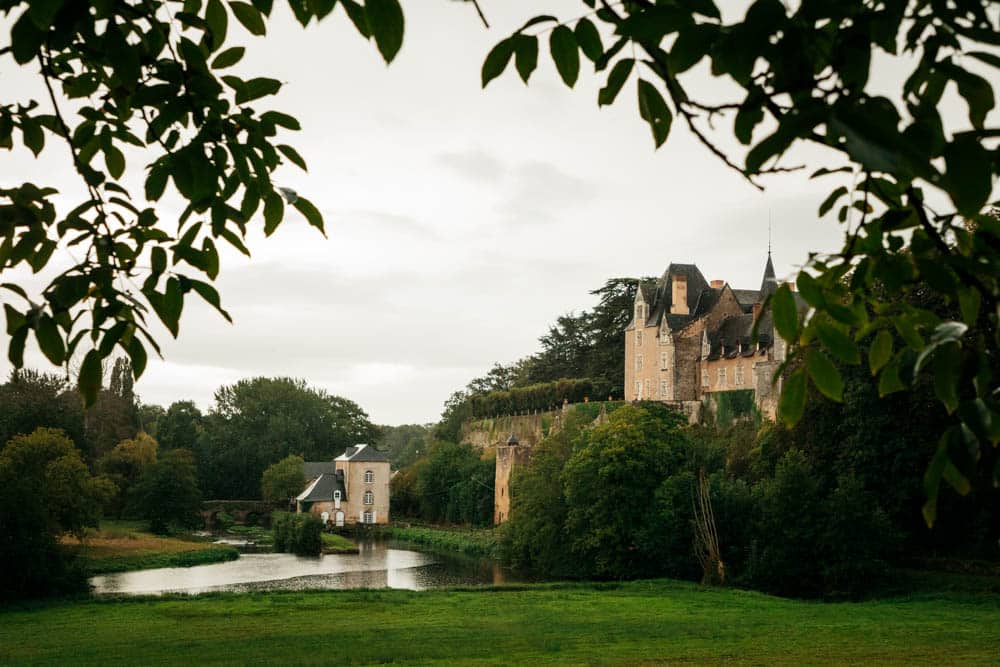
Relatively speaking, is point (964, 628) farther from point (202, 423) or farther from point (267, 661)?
point (202, 423)

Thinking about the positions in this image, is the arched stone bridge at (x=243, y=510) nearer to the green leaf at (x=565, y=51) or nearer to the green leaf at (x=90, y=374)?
the green leaf at (x=90, y=374)

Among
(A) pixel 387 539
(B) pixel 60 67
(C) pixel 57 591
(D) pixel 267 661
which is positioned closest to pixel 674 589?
(D) pixel 267 661

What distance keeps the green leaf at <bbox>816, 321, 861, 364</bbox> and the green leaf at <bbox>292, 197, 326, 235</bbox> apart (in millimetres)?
1272

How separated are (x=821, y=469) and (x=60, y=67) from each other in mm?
26900

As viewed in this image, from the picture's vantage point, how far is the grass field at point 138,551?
3416cm

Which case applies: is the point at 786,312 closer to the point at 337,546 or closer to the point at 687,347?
the point at 687,347

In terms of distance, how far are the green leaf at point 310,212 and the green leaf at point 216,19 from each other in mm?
420

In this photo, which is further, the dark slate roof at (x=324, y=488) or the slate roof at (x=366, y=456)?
the slate roof at (x=366, y=456)

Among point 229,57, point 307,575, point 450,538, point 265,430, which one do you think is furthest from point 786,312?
point 265,430

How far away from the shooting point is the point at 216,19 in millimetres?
2158

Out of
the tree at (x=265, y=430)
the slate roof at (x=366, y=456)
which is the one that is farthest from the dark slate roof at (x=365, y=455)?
the tree at (x=265, y=430)

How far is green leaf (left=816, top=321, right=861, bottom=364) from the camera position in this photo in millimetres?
1606

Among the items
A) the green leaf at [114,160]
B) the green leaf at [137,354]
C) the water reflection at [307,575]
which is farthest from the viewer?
the water reflection at [307,575]

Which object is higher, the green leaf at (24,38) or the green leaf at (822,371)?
the green leaf at (24,38)
